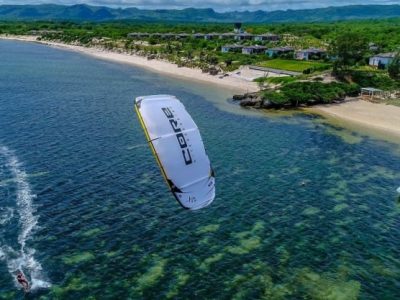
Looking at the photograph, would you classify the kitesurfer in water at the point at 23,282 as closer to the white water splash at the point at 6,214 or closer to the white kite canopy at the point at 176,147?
the white water splash at the point at 6,214

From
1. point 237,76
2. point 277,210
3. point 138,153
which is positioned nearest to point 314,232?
point 277,210

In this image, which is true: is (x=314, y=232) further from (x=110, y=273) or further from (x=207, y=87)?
(x=207, y=87)

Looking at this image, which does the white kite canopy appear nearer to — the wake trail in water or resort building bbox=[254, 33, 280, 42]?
the wake trail in water

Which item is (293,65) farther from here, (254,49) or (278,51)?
(254,49)

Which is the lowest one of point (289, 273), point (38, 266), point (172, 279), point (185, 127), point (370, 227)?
point (370, 227)

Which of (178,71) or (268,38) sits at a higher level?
(178,71)

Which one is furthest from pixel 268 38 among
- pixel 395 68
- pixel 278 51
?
pixel 395 68

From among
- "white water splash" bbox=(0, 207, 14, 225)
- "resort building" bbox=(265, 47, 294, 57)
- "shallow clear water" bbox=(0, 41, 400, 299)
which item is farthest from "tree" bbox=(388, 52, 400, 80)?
"white water splash" bbox=(0, 207, 14, 225)
